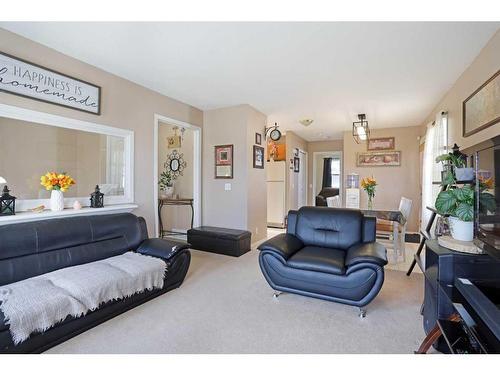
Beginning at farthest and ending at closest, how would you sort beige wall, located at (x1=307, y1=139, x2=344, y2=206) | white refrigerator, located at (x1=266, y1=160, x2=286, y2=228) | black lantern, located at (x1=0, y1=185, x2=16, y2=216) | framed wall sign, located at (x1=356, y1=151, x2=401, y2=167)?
beige wall, located at (x1=307, y1=139, x2=344, y2=206), white refrigerator, located at (x1=266, y1=160, x2=286, y2=228), framed wall sign, located at (x1=356, y1=151, x2=401, y2=167), black lantern, located at (x1=0, y1=185, x2=16, y2=216)

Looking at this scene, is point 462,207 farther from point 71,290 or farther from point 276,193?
point 276,193

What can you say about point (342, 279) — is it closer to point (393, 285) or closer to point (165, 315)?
point (393, 285)

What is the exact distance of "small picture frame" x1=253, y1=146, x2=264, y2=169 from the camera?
470 cm

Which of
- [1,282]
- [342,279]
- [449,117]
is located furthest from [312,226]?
[1,282]

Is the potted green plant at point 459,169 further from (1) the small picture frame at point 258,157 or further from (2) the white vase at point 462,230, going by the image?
(1) the small picture frame at point 258,157

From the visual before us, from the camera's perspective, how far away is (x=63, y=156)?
289cm

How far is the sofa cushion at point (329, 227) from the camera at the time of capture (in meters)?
2.84

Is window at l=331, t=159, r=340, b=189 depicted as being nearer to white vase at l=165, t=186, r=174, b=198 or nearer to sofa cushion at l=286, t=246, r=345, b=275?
white vase at l=165, t=186, r=174, b=198

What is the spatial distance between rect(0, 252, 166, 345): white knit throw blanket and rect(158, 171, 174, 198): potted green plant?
2.94 m

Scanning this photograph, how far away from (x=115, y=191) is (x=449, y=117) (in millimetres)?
4764

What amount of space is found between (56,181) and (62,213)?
0.34 meters

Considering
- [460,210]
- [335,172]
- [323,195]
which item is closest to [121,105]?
[460,210]

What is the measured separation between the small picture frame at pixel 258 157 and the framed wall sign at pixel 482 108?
9.76 feet

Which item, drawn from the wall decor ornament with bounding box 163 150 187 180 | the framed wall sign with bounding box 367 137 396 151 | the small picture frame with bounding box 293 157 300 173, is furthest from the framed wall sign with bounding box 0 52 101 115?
the framed wall sign with bounding box 367 137 396 151
